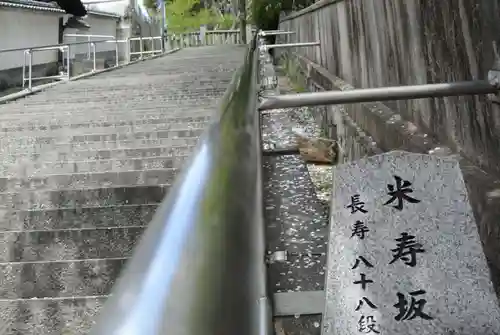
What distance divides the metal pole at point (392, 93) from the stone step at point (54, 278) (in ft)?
5.69

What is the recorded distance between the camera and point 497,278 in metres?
1.82

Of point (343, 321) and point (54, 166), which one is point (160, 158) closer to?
point (54, 166)

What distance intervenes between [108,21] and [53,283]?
2025 cm

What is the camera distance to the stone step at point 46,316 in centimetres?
262

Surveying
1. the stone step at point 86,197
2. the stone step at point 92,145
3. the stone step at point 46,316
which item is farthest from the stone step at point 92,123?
the stone step at point 46,316

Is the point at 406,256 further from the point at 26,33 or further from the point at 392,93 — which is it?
the point at 26,33

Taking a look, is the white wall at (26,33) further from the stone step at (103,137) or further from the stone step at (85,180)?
the stone step at (85,180)

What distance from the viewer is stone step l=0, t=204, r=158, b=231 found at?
3752 millimetres

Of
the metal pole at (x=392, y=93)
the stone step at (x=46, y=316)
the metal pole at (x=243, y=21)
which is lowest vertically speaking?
the stone step at (x=46, y=316)

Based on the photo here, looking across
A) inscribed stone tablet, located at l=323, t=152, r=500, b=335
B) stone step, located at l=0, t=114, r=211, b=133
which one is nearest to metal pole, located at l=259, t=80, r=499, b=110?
inscribed stone tablet, located at l=323, t=152, r=500, b=335

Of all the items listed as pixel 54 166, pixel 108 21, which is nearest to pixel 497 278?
pixel 54 166

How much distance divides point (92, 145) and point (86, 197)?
4.92 ft

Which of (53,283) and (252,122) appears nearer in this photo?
(252,122)

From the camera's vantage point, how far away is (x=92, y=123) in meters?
6.28
